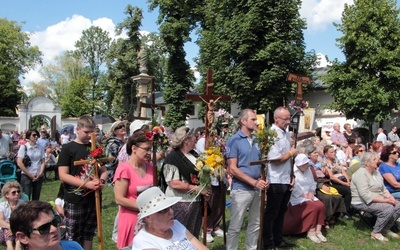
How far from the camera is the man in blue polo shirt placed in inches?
228

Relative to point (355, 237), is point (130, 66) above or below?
above

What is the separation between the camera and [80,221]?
493cm

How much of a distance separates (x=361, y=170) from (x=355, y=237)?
1226 millimetres

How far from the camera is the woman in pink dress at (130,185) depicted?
443 cm

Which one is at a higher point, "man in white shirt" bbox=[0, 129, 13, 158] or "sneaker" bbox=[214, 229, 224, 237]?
"man in white shirt" bbox=[0, 129, 13, 158]

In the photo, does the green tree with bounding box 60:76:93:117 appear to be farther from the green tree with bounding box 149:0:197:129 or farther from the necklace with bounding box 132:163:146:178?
the necklace with bounding box 132:163:146:178

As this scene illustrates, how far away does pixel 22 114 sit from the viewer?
37.7 m

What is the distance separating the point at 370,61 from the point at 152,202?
990 inches

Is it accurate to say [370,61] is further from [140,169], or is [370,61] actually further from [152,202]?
[152,202]

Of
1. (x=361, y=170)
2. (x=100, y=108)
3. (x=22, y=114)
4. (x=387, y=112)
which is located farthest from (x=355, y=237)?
(x=100, y=108)

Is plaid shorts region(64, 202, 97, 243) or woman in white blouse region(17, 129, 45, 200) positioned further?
woman in white blouse region(17, 129, 45, 200)

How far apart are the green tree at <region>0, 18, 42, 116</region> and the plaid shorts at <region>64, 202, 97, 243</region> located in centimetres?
4732

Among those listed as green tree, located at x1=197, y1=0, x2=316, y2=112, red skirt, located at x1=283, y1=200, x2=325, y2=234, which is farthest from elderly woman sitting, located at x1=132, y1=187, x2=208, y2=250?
green tree, located at x1=197, y1=0, x2=316, y2=112

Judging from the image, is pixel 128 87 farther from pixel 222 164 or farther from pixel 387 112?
pixel 222 164
